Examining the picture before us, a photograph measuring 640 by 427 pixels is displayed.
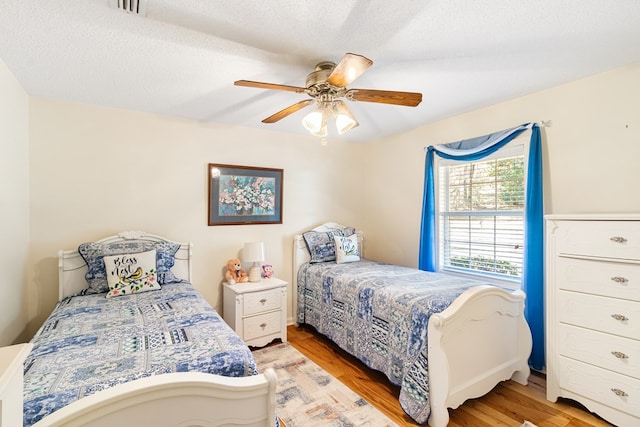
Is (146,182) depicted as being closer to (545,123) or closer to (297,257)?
(297,257)

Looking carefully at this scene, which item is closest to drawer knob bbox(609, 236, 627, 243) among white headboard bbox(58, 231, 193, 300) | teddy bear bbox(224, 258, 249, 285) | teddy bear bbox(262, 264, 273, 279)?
teddy bear bbox(262, 264, 273, 279)

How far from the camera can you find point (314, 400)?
2.15 m

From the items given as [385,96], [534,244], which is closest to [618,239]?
[534,244]

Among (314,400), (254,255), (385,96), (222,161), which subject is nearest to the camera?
(385,96)

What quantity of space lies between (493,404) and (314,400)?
1.24 m

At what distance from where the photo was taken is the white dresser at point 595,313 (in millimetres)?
1803

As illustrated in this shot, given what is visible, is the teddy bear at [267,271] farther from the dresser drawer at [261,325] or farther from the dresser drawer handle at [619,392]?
the dresser drawer handle at [619,392]

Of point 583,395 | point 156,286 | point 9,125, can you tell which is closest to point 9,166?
point 9,125

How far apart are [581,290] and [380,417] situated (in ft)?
5.08

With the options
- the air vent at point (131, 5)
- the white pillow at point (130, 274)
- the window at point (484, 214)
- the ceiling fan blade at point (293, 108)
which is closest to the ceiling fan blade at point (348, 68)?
the ceiling fan blade at point (293, 108)

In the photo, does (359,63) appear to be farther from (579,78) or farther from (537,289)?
(537,289)

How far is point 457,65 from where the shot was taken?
204cm

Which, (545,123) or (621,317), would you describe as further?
(545,123)

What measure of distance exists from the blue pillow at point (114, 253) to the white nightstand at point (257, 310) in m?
0.57
